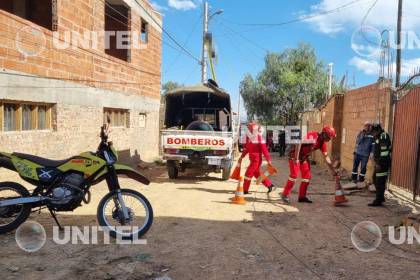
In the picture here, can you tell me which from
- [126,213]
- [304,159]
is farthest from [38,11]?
[304,159]

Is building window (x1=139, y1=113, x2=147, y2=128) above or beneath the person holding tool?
above

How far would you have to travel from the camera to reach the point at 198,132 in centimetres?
1020

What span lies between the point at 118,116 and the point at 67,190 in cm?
910

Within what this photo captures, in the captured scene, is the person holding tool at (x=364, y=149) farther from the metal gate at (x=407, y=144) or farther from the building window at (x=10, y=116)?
the building window at (x=10, y=116)

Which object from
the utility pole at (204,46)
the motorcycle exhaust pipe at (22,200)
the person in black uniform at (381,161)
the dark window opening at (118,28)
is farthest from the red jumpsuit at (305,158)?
the utility pole at (204,46)

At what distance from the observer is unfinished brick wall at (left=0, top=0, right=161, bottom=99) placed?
26.0 ft

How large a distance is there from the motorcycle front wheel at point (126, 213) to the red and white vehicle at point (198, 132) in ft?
15.9

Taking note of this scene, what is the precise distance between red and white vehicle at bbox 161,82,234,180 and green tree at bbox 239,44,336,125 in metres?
21.9

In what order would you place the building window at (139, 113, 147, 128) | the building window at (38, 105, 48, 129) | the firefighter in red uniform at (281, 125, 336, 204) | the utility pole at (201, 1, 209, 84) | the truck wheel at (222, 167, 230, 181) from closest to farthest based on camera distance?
1. the firefighter in red uniform at (281, 125, 336, 204)
2. the building window at (38, 105, 48, 129)
3. the truck wheel at (222, 167, 230, 181)
4. the building window at (139, 113, 147, 128)
5. the utility pole at (201, 1, 209, 84)

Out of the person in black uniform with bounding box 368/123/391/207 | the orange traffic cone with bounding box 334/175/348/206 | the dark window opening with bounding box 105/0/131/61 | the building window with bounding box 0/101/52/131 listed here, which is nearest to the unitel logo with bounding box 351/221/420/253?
the orange traffic cone with bounding box 334/175/348/206

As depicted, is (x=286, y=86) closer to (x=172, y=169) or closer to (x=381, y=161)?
(x=172, y=169)

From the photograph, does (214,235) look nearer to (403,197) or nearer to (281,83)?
(403,197)

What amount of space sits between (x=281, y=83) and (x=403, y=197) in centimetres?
2747

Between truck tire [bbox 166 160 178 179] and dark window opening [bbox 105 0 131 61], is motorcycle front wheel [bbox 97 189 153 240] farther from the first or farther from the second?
dark window opening [bbox 105 0 131 61]
